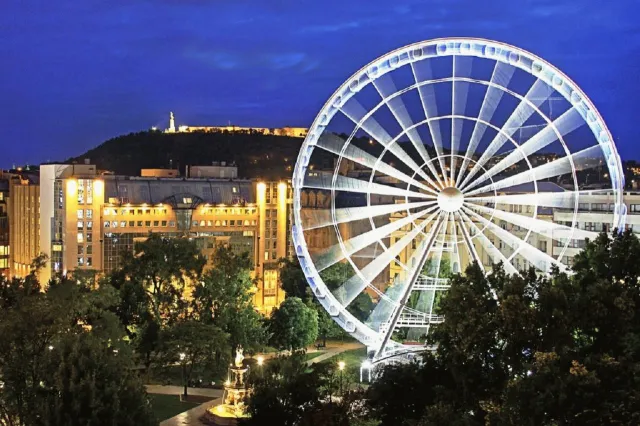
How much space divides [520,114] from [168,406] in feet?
88.8

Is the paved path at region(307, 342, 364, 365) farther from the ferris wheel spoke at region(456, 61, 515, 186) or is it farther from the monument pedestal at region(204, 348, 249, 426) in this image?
the ferris wheel spoke at region(456, 61, 515, 186)

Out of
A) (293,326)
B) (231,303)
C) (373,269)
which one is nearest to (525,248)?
(373,269)

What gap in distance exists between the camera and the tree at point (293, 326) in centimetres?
7162

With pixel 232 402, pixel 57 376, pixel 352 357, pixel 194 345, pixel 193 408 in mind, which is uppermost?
pixel 57 376

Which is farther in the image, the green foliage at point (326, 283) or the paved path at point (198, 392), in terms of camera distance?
the green foliage at point (326, 283)

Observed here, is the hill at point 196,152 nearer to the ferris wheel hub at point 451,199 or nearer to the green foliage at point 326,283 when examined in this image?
the green foliage at point 326,283

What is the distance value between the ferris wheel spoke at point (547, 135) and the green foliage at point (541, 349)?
13.4 meters

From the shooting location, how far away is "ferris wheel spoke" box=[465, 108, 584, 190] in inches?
1746

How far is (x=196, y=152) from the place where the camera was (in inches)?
7111

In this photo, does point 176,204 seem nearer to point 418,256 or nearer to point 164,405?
point 164,405

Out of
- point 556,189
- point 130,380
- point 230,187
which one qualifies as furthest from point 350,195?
point 130,380

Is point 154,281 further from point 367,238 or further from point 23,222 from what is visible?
point 23,222

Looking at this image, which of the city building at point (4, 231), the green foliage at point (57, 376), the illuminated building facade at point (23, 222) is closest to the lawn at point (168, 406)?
the green foliage at point (57, 376)

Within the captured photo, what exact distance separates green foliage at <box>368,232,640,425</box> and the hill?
5450 inches
